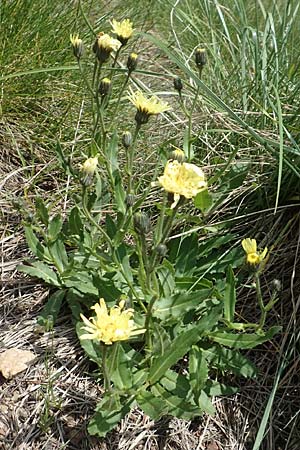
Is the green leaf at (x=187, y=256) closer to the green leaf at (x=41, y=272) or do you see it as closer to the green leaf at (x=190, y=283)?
the green leaf at (x=190, y=283)

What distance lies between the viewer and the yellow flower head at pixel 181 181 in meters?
1.48

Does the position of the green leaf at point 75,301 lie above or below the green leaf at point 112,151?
below

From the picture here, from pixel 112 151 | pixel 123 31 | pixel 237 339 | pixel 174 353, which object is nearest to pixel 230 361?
pixel 237 339

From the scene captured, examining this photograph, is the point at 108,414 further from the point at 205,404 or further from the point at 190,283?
the point at 190,283

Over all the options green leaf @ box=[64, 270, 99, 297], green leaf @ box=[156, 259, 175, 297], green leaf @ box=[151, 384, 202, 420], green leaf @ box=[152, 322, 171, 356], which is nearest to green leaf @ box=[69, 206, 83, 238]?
green leaf @ box=[64, 270, 99, 297]

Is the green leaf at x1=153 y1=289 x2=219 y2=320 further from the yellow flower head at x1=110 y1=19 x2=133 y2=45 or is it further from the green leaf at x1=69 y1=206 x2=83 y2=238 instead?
the yellow flower head at x1=110 y1=19 x2=133 y2=45

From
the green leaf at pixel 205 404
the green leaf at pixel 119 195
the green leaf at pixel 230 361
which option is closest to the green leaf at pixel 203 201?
the green leaf at pixel 119 195

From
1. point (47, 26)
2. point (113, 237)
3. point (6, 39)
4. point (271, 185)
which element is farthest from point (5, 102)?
point (271, 185)

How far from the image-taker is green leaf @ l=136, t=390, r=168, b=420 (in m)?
1.56

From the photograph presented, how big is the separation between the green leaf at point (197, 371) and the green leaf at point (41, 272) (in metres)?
0.41

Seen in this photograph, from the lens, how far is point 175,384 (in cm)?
167

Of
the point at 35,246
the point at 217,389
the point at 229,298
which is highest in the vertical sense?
the point at 35,246

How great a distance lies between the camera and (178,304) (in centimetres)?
173

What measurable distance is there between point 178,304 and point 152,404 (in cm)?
26
